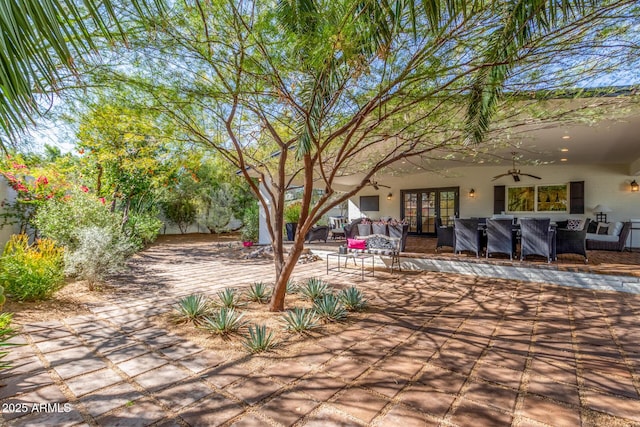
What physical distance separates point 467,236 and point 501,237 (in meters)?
0.71

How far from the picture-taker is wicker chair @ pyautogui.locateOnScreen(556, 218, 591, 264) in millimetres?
6523

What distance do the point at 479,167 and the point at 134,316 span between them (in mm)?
11961

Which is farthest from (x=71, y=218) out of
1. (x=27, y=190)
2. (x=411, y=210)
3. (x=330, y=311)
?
(x=411, y=210)

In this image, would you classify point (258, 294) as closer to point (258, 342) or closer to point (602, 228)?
point (258, 342)

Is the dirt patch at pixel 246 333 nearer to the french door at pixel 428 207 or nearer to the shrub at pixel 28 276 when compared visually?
the shrub at pixel 28 276

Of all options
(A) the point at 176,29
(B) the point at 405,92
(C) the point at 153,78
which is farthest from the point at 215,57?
(B) the point at 405,92

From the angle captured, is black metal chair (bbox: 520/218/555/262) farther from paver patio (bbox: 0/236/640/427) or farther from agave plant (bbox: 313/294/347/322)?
agave plant (bbox: 313/294/347/322)

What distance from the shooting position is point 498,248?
690 centimetres

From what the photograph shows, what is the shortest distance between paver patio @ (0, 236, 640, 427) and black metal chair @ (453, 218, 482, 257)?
2958mm

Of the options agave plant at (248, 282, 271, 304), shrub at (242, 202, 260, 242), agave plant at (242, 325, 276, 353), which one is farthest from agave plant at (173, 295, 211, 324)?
shrub at (242, 202, 260, 242)

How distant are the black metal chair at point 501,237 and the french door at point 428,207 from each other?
5623mm

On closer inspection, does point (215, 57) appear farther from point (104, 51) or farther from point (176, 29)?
point (104, 51)

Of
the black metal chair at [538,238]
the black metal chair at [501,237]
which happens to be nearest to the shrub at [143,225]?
the black metal chair at [501,237]

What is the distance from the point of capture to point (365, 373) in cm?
250
